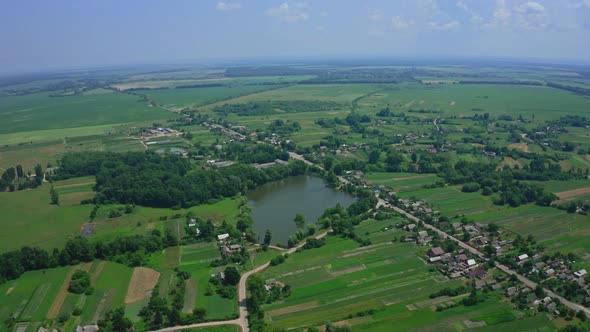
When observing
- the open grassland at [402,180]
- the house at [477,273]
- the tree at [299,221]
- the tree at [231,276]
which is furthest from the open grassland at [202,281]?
the open grassland at [402,180]

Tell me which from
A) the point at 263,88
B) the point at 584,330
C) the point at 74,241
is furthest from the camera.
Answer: the point at 263,88

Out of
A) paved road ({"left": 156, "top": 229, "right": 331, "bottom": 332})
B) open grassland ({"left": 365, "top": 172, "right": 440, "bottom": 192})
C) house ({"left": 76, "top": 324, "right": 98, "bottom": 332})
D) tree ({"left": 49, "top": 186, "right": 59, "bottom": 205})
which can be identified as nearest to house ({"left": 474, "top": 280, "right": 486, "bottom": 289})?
paved road ({"left": 156, "top": 229, "right": 331, "bottom": 332})

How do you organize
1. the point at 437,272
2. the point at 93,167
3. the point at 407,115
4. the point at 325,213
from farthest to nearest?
the point at 407,115, the point at 93,167, the point at 325,213, the point at 437,272

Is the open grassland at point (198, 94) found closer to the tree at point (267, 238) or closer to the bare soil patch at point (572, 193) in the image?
the tree at point (267, 238)

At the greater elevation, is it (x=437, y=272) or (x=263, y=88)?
(x=263, y=88)

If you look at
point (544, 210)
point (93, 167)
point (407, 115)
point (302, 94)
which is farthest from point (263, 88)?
point (544, 210)

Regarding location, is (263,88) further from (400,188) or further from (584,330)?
(584,330)

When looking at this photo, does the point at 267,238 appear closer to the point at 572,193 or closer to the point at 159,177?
the point at 159,177
